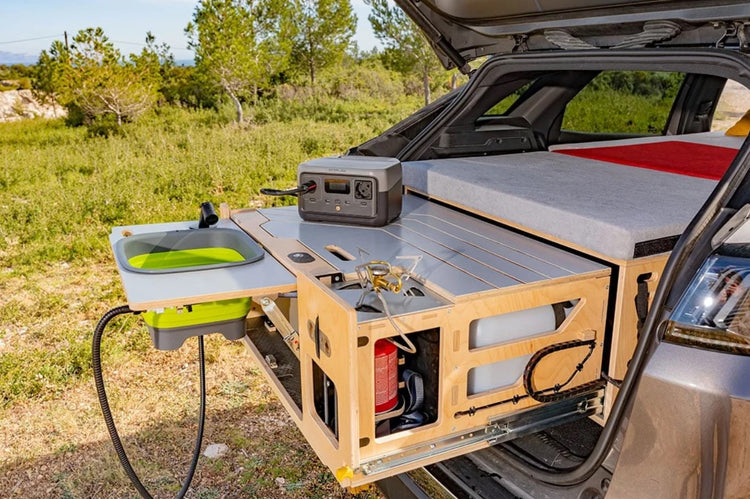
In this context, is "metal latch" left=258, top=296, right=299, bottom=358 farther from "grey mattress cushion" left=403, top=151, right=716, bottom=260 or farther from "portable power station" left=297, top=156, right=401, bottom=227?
"grey mattress cushion" left=403, top=151, right=716, bottom=260

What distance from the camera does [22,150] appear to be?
35.8ft

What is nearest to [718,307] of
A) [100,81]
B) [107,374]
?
[107,374]

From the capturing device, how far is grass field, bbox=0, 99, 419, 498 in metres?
2.76

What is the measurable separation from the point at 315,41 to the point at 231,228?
1999 cm

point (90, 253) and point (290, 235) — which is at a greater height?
point (290, 235)

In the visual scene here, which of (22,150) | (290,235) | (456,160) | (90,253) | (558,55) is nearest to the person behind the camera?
(290,235)

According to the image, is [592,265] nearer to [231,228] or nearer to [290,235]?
[290,235]

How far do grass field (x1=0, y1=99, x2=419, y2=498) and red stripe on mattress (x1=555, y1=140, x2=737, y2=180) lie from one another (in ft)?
5.68

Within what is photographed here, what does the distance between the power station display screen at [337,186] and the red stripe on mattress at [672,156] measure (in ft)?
3.86

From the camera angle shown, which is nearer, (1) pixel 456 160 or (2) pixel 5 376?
(1) pixel 456 160

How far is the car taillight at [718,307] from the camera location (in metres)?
1.08

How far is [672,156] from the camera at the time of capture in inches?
108

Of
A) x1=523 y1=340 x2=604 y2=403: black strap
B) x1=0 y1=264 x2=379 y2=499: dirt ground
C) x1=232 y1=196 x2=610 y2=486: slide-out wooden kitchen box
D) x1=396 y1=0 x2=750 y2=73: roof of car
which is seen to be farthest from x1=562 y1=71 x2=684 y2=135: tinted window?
x1=0 y1=264 x2=379 y2=499: dirt ground

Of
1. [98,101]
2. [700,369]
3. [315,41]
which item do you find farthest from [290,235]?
[315,41]
